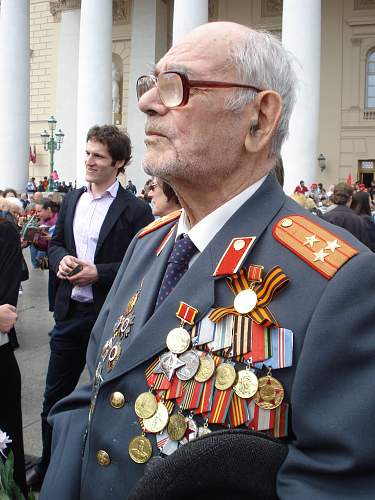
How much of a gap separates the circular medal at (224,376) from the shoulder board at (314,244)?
12.8 inches

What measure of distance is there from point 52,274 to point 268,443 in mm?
3263

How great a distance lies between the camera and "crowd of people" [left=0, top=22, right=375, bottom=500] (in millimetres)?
1202

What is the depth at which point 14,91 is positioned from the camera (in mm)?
22172

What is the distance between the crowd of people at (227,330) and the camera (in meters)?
1.20

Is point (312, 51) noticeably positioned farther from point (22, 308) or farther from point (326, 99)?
point (22, 308)

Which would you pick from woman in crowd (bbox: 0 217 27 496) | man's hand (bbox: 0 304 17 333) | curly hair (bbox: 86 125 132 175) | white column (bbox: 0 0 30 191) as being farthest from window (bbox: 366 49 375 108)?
man's hand (bbox: 0 304 17 333)

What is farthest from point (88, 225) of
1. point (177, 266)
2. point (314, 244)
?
point (314, 244)

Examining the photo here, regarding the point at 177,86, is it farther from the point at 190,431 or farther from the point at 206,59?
the point at 190,431

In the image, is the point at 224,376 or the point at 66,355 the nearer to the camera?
the point at 224,376

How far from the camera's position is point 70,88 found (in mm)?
27672

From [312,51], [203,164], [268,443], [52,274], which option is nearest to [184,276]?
[203,164]

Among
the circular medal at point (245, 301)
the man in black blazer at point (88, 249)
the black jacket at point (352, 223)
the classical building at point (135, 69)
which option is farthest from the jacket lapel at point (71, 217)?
the classical building at point (135, 69)

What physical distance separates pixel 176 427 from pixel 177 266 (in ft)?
1.54

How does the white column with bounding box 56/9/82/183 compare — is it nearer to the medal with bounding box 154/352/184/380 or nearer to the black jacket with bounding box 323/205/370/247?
the black jacket with bounding box 323/205/370/247
